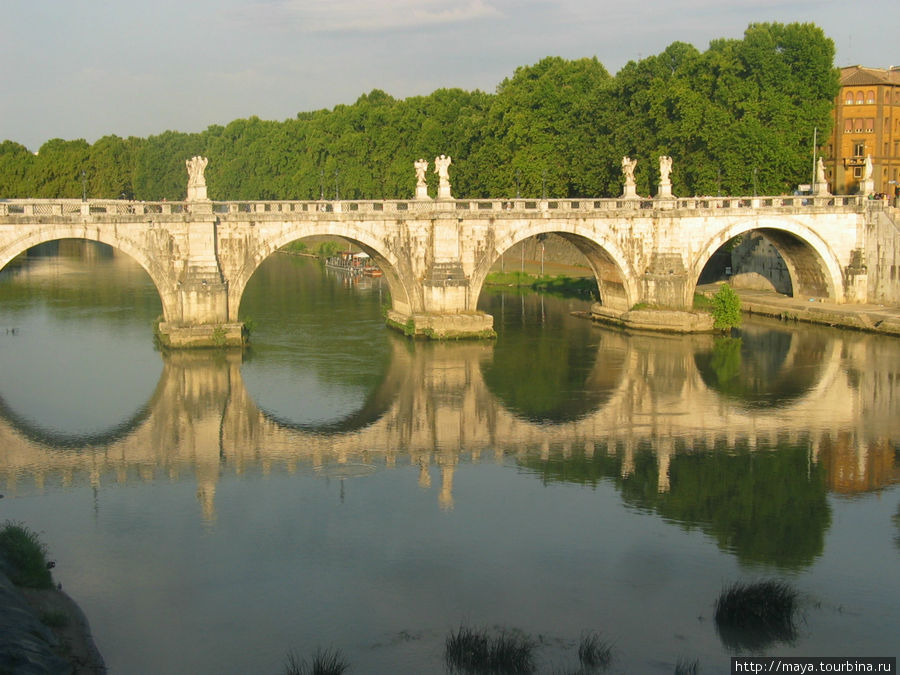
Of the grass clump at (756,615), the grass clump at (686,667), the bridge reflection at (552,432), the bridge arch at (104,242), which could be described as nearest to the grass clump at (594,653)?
the grass clump at (686,667)

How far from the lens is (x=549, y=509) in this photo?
83.2ft

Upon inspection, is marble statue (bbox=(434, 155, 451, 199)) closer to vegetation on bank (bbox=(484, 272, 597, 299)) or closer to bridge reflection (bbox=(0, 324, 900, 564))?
bridge reflection (bbox=(0, 324, 900, 564))

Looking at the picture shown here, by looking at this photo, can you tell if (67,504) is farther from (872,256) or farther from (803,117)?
(803,117)

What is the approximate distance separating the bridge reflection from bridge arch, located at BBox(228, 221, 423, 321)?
399 centimetres

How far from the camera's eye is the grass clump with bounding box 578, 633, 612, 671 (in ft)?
58.0

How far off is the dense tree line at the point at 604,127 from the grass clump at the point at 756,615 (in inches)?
1667

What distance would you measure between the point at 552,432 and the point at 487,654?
15.2 m

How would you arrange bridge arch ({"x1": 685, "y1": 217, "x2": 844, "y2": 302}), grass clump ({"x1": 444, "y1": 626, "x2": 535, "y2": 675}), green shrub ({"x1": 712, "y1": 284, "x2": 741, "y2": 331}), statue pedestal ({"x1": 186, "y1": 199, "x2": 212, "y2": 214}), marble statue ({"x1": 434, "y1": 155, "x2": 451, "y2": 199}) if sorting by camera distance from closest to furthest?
grass clump ({"x1": 444, "y1": 626, "x2": 535, "y2": 675})
statue pedestal ({"x1": 186, "y1": 199, "x2": 212, "y2": 214})
marble statue ({"x1": 434, "y1": 155, "x2": 451, "y2": 199})
green shrub ({"x1": 712, "y1": 284, "x2": 741, "y2": 331})
bridge arch ({"x1": 685, "y1": 217, "x2": 844, "y2": 302})

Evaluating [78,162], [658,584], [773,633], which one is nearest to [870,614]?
[773,633]

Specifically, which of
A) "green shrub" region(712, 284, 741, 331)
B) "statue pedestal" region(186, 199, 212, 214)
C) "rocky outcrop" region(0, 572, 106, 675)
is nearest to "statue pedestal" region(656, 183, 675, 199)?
"green shrub" region(712, 284, 741, 331)

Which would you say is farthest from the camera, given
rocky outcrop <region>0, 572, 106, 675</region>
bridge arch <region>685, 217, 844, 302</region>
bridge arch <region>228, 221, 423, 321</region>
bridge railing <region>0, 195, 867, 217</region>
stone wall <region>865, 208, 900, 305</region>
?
bridge arch <region>685, 217, 844, 302</region>

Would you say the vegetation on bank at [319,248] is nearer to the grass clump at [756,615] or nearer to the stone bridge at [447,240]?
the stone bridge at [447,240]

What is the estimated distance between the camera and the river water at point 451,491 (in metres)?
19.1

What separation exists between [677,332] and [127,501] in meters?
30.7
